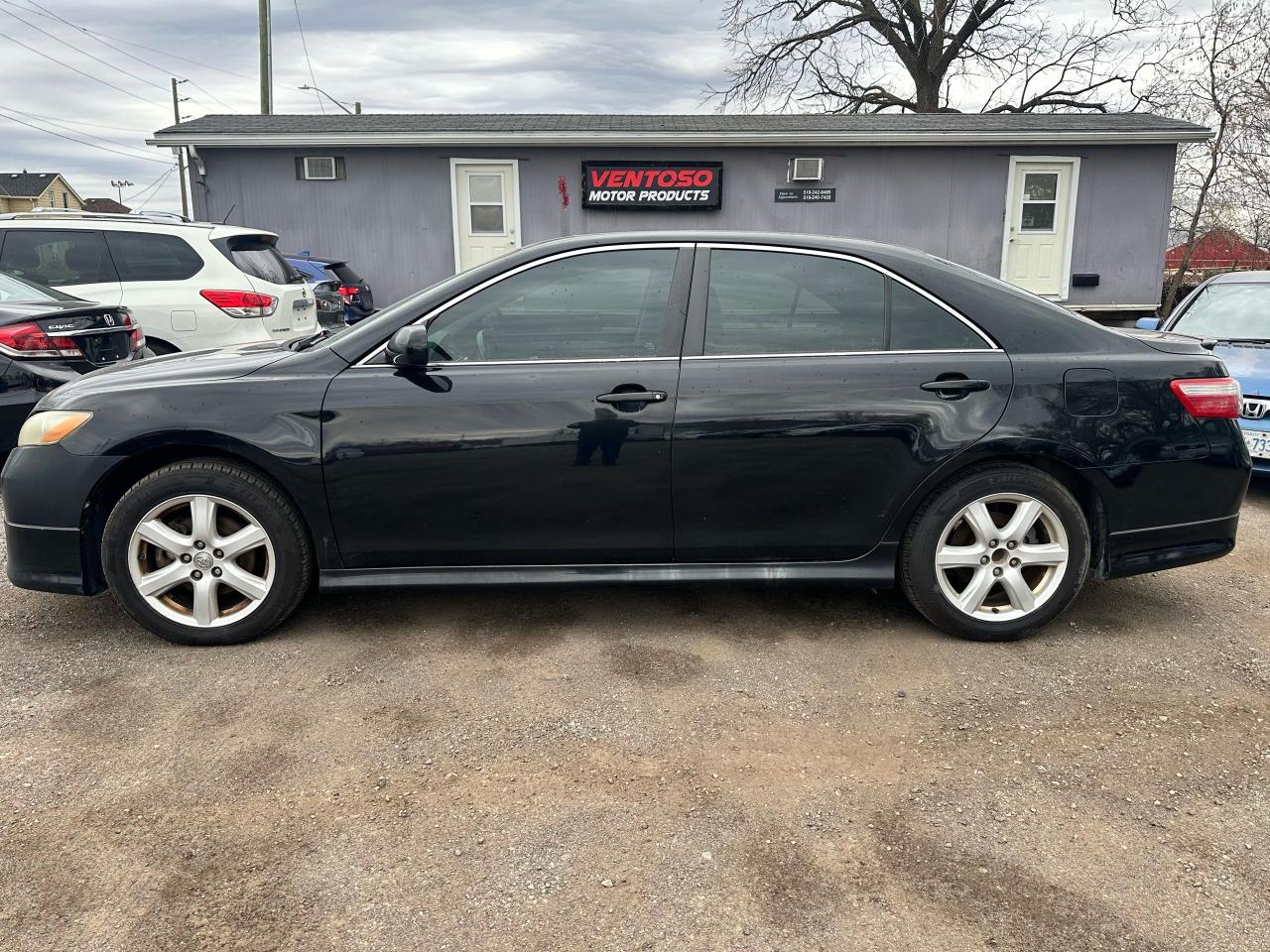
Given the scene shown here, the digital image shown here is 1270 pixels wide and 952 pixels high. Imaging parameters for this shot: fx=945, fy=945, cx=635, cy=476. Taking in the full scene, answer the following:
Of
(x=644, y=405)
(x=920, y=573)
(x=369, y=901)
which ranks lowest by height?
(x=369, y=901)

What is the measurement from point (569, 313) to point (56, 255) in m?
6.29

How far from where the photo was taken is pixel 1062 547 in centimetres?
353

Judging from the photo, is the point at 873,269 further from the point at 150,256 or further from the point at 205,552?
the point at 150,256

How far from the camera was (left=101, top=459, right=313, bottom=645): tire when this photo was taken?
11.2 ft

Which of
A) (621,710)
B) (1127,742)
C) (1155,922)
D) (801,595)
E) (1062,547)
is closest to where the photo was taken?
(1155,922)

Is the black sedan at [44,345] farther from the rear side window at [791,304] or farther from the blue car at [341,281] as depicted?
the blue car at [341,281]

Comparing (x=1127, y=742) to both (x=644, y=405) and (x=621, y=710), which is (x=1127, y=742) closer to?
(x=621, y=710)

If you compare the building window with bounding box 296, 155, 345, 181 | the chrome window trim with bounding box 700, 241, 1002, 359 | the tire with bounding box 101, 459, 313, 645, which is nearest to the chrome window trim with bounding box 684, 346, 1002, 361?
the chrome window trim with bounding box 700, 241, 1002, 359

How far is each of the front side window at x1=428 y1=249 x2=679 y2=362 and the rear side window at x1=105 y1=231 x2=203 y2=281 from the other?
5.19 metres

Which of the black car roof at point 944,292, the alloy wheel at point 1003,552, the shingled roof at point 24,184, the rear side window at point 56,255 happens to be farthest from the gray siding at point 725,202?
the shingled roof at point 24,184

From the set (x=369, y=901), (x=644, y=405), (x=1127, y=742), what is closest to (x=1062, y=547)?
(x=1127, y=742)

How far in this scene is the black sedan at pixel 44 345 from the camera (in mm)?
5359

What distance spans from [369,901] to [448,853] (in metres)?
0.23

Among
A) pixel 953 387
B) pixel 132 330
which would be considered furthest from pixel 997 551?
pixel 132 330
